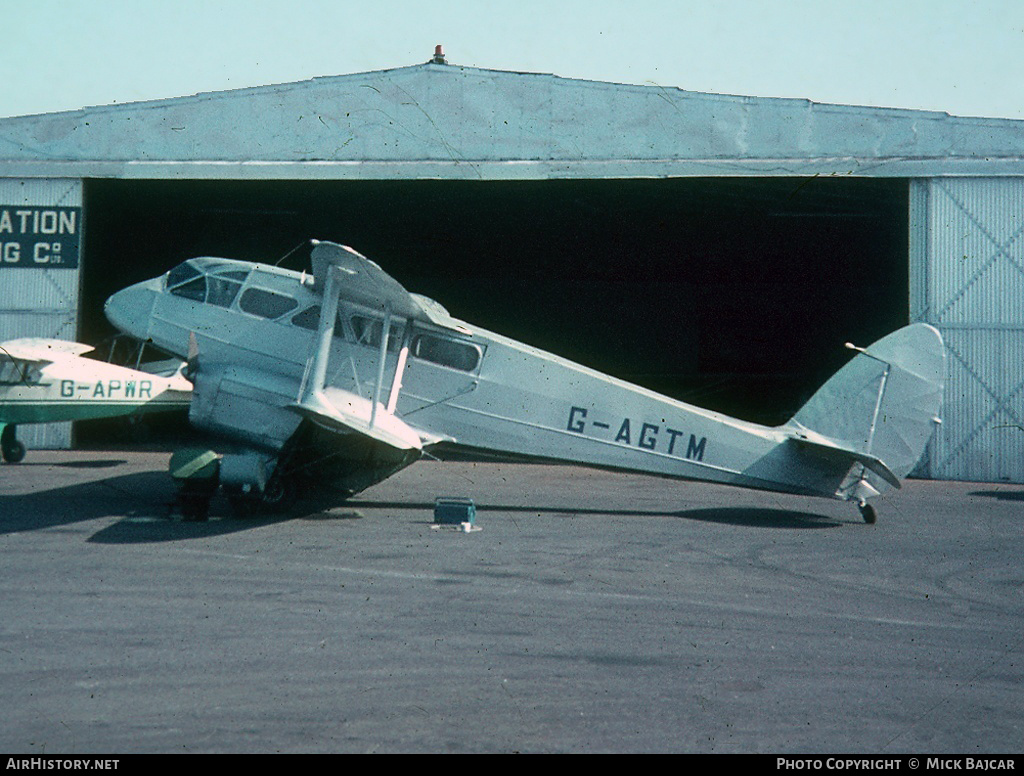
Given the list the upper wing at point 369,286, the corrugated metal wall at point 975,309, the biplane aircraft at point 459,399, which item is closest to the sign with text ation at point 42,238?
the biplane aircraft at point 459,399

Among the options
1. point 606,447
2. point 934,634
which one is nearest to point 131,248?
point 606,447

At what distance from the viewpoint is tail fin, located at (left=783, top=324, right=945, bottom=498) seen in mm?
13156

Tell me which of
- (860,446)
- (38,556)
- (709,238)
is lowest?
(38,556)

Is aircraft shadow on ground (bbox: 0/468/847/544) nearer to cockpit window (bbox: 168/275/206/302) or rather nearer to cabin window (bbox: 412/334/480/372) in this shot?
cabin window (bbox: 412/334/480/372)

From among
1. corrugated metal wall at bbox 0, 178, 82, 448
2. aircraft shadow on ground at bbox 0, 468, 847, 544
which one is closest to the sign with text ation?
corrugated metal wall at bbox 0, 178, 82, 448

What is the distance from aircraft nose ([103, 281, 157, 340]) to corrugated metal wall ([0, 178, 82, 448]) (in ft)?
28.6

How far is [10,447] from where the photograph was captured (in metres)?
19.6

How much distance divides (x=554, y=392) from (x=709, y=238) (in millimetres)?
16893

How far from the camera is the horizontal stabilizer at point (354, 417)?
1173cm

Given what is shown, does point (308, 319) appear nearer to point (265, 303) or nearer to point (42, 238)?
point (265, 303)

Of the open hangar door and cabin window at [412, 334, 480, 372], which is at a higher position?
the open hangar door

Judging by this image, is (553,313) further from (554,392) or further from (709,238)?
(554,392)

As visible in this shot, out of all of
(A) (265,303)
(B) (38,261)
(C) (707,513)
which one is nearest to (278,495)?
(A) (265,303)

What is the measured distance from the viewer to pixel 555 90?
21688 mm
